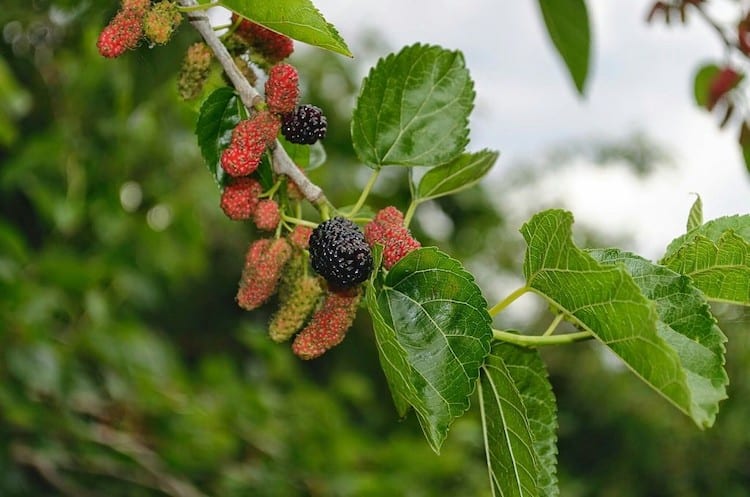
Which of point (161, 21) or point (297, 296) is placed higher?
point (161, 21)

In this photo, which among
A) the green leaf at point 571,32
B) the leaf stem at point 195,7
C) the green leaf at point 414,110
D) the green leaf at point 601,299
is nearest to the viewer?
the green leaf at point 601,299

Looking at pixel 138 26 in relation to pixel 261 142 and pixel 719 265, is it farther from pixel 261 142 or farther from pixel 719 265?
pixel 719 265

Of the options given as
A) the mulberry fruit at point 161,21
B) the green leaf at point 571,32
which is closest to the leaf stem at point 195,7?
the mulberry fruit at point 161,21

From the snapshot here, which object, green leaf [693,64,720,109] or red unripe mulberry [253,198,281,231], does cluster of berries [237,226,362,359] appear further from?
green leaf [693,64,720,109]

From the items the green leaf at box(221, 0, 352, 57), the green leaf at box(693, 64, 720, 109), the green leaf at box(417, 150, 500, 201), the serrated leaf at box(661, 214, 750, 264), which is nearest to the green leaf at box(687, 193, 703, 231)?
the serrated leaf at box(661, 214, 750, 264)

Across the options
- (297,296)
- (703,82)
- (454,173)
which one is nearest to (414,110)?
(454,173)

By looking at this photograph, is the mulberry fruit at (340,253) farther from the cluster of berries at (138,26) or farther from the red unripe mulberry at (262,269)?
the cluster of berries at (138,26)
